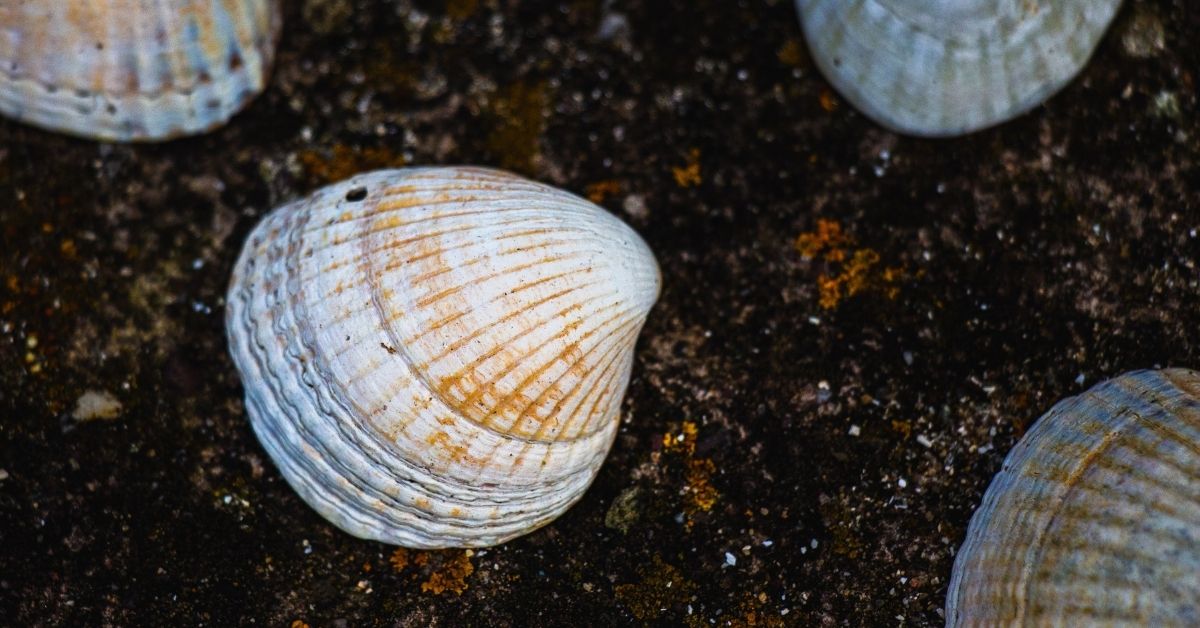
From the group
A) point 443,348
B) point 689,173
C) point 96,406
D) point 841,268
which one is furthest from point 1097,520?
point 96,406

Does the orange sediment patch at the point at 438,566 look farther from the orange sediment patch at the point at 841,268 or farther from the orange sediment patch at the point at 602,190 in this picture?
the orange sediment patch at the point at 841,268

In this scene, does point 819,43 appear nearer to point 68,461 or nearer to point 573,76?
point 573,76

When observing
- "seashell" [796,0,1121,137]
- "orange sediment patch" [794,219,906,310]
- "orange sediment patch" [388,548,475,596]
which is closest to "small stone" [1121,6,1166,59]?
"seashell" [796,0,1121,137]

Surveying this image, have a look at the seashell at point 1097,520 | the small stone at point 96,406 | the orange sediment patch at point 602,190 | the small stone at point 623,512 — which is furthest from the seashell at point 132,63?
the seashell at point 1097,520

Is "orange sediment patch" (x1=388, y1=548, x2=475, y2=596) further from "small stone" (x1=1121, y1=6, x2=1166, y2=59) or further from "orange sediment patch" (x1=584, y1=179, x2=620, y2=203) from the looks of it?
"small stone" (x1=1121, y1=6, x2=1166, y2=59)

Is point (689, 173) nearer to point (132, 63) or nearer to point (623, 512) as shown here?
point (623, 512)

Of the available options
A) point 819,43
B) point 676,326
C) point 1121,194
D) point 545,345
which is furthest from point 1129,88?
point 545,345

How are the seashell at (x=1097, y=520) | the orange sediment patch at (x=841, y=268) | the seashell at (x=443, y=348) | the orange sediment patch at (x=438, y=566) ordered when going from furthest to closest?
1. the orange sediment patch at (x=841, y=268)
2. the orange sediment patch at (x=438, y=566)
3. the seashell at (x=443, y=348)
4. the seashell at (x=1097, y=520)
